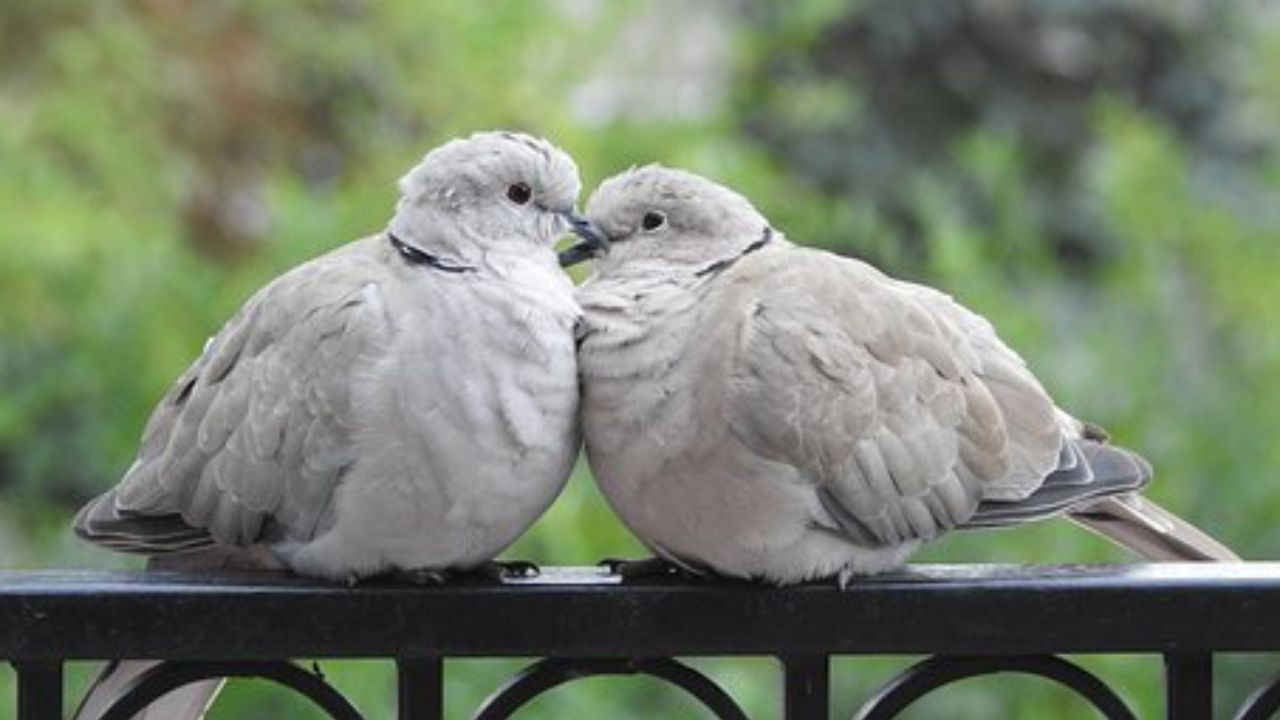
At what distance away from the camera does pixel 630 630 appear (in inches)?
63.5

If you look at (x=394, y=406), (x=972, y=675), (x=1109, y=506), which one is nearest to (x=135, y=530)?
(x=394, y=406)

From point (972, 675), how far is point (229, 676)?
53 cm

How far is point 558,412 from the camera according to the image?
75.8 inches

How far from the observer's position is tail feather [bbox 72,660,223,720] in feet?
5.75

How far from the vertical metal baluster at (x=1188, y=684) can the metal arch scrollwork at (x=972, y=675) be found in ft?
0.15

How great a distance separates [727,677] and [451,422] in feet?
5.94

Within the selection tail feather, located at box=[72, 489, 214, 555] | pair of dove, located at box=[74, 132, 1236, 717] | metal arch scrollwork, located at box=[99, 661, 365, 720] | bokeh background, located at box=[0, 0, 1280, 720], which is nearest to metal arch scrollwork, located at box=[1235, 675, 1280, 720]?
pair of dove, located at box=[74, 132, 1236, 717]

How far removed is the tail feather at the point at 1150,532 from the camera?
82.7 inches

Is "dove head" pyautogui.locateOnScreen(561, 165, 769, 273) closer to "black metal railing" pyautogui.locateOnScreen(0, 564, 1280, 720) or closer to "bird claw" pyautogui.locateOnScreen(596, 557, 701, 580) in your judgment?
"bird claw" pyautogui.locateOnScreen(596, 557, 701, 580)

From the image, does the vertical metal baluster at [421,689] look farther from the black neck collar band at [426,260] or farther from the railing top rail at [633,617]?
the black neck collar band at [426,260]

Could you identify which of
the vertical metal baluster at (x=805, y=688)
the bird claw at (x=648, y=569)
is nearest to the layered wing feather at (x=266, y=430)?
the bird claw at (x=648, y=569)

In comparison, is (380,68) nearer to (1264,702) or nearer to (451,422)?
(451,422)

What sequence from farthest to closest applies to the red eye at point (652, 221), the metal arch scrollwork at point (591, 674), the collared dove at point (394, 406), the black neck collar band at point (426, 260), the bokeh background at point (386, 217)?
1. the bokeh background at point (386, 217)
2. the red eye at point (652, 221)
3. the black neck collar band at point (426, 260)
4. the collared dove at point (394, 406)
5. the metal arch scrollwork at point (591, 674)

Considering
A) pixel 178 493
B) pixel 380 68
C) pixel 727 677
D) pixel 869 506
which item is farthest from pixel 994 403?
pixel 380 68
